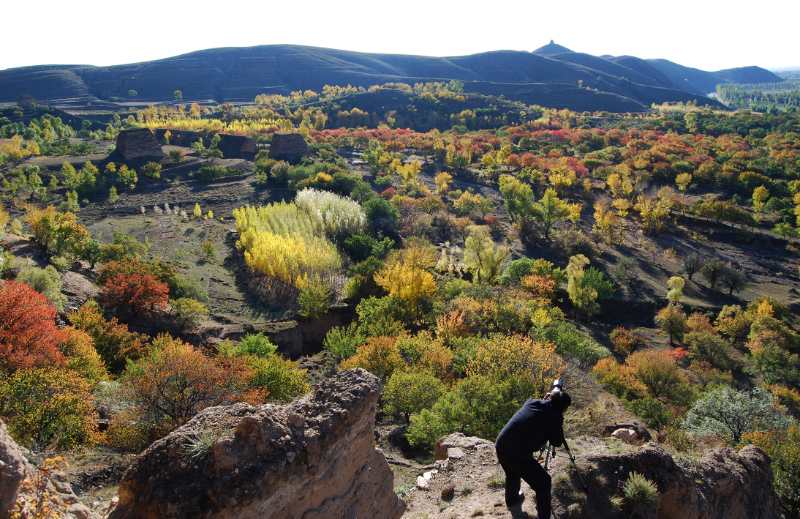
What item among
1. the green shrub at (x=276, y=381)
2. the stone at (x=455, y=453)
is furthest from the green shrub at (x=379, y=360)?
the stone at (x=455, y=453)

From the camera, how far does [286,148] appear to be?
99.1m

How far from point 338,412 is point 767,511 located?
43.2ft

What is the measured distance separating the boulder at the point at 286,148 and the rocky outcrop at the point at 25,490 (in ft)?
304

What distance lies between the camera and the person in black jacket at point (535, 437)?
9.09m

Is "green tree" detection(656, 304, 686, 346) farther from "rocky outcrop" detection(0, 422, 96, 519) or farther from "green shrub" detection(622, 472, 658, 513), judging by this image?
"rocky outcrop" detection(0, 422, 96, 519)

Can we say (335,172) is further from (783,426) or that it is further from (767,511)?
(767,511)

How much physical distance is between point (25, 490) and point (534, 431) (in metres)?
9.17

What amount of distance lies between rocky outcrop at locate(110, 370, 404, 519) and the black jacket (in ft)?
10.4

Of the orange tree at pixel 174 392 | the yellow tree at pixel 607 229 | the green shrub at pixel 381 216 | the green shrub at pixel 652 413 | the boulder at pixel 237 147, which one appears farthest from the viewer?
the boulder at pixel 237 147

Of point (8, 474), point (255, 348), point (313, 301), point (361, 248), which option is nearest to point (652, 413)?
point (255, 348)

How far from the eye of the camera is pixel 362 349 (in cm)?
2919

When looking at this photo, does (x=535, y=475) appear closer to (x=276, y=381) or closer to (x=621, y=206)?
(x=276, y=381)

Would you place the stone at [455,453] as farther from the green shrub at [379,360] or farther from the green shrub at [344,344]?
the green shrub at [344,344]

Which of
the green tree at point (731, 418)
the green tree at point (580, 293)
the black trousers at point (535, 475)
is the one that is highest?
the black trousers at point (535, 475)
